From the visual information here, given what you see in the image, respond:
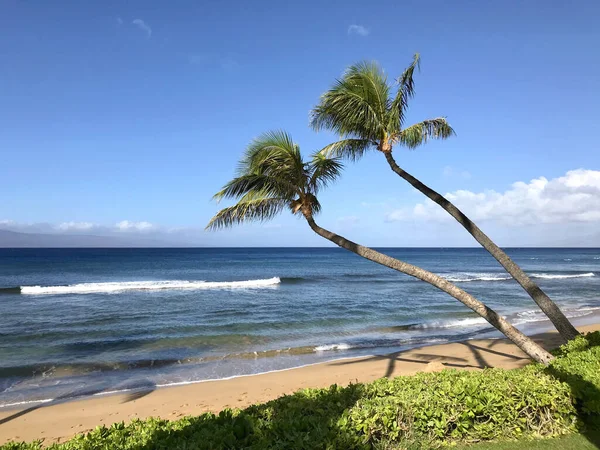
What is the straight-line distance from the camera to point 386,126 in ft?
26.1

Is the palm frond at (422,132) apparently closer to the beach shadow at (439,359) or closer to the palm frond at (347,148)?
the palm frond at (347,148)

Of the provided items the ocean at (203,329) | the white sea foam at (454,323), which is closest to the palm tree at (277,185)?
the ocean at (203,329)

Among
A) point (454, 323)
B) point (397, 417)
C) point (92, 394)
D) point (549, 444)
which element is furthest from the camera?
point (454, 323)

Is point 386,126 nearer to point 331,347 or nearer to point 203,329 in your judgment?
point 331,347

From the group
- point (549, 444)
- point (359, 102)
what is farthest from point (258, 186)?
point (549, 444)

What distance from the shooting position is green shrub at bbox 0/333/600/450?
153 inches

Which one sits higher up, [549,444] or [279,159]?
[279,159]

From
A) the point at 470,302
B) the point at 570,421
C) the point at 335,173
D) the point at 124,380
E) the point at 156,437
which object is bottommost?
the point at 124,380

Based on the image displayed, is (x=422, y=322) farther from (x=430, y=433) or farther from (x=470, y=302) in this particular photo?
(x=430, y=433)

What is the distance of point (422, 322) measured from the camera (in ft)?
63.7

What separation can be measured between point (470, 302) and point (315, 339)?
9742mm

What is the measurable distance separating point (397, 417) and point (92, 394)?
28.5 feet

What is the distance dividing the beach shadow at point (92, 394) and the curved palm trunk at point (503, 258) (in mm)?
7930

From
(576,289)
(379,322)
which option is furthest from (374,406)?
(576,289)
